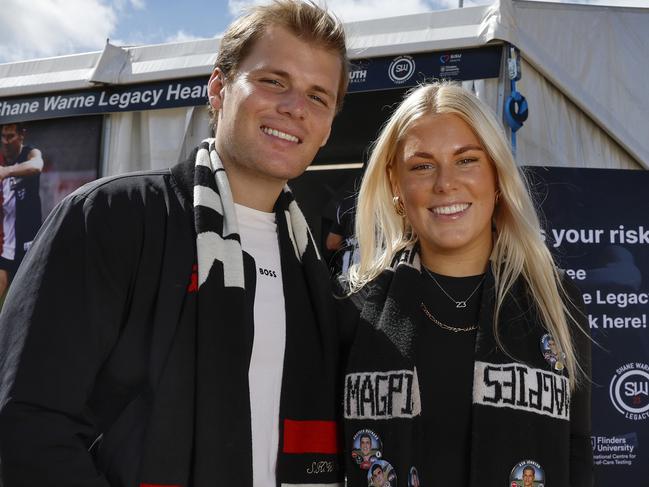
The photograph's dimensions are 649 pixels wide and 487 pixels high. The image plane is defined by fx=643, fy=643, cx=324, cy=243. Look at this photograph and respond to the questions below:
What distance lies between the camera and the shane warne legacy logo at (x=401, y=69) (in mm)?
4035

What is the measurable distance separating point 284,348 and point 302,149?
0.54 meters

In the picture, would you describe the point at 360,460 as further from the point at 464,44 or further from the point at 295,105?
the point at 464,44

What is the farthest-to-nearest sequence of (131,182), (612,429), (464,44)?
(464,44)
(612,429)
(131,182)

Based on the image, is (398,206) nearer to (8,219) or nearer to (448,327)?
(448,327)

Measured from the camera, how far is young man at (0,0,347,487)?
125cm

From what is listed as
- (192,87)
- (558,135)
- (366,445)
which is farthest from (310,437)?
(192,87)

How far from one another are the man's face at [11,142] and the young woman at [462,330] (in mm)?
4086

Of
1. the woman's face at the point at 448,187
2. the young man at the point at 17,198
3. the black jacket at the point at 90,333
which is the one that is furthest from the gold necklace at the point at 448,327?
the young man at the point at 17,198

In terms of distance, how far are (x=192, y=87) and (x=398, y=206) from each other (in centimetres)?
285

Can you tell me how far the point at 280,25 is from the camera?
1.75 meters

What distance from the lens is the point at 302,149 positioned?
1.75 m

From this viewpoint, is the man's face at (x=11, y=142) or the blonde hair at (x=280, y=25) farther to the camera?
the man's face at (x=11, y=142)

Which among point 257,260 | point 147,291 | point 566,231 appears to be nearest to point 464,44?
point 566,231

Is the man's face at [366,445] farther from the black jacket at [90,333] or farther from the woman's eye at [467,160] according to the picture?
the woman's eye at [467,160]
